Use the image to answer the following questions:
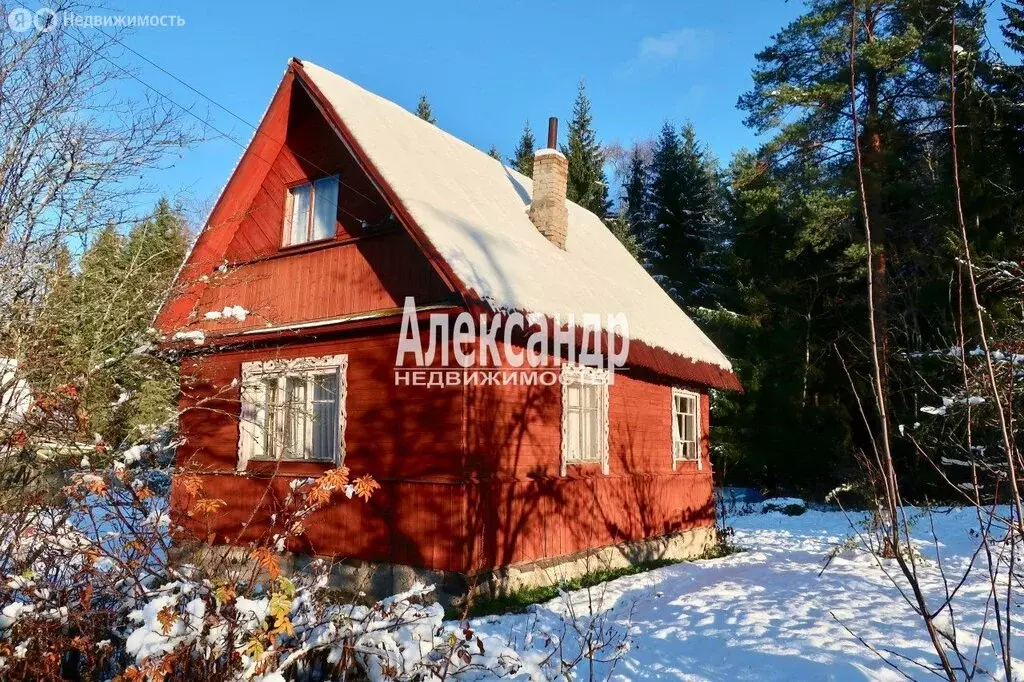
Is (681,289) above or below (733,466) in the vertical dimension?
above

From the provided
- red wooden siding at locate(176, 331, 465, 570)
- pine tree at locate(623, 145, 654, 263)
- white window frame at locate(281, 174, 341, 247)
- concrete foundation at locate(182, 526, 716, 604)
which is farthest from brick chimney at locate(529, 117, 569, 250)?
pine tree at locate(623, 145, 654, 263)

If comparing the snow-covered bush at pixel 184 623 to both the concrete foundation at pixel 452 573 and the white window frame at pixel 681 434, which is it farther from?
the white window frame at pixel 681 434

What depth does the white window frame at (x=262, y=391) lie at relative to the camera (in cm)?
935

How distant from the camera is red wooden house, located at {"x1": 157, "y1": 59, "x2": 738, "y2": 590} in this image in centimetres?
813

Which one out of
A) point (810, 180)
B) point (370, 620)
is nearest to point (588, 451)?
point (370, 620)

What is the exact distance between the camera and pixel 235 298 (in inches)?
410

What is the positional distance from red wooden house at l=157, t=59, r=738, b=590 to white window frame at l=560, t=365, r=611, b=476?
1.2 inches

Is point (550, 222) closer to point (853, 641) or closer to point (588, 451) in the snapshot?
point (588, 451)

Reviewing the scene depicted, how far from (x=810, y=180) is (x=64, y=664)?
69.1 feet

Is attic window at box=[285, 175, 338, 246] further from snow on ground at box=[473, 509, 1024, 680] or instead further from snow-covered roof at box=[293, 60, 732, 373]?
snow on ground at box=[473, 509, 1024, 680]

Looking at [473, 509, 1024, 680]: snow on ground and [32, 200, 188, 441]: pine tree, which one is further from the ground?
[32, 200, 188, 441]: pine tree

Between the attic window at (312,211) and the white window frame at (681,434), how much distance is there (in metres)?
6.29

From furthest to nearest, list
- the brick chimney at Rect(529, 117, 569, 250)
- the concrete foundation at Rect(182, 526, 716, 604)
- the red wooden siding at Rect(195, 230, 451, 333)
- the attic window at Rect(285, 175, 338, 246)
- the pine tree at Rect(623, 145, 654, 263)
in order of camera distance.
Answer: the pine tree at Rect(623, 145, 654, 263) → the brick chimney at Rect(529, 117, 569, 250) → the attic window at Rect(285, 175, 338, 246) → the red wooden siding at Rect(195, 230, 451, 333) → the concrete foundation at Rect(182, 526, 716, 604)

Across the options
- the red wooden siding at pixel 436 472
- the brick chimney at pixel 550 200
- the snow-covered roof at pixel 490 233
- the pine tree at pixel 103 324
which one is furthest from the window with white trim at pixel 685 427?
the pine tree at pixel 103 324
